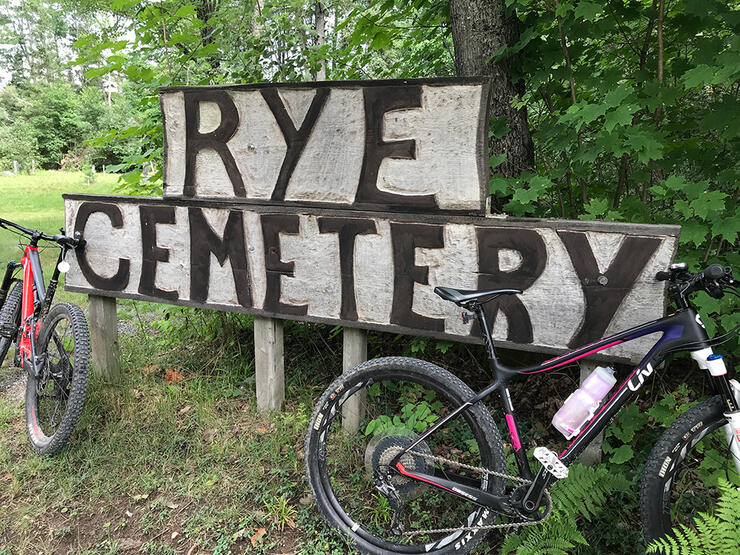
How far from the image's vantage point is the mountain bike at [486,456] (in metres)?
1.90

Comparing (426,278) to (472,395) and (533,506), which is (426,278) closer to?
(472,395)

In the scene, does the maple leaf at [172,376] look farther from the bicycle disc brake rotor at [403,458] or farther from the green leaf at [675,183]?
the green leaf at [675,183]

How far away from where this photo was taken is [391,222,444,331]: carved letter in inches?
103

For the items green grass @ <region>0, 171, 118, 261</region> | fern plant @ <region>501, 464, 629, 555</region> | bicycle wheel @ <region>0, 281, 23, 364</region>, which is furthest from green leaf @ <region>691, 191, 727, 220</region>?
green grass @ <region>0, 171, 118, 261</region>

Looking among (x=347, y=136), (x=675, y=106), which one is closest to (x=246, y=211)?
(x=347, y=136)

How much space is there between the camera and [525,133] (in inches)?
132

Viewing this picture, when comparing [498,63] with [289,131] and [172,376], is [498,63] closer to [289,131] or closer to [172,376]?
[289,131]

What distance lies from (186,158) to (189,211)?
336mm

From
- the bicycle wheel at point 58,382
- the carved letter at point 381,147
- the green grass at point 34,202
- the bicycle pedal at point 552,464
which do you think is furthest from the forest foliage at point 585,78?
the green grass at point 34,202

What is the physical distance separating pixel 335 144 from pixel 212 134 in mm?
844

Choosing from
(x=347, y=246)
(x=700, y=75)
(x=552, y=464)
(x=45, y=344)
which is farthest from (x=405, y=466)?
(x=45, y=344)

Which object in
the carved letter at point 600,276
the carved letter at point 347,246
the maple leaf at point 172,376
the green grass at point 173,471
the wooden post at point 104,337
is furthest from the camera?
the maple leaf at point 172,376

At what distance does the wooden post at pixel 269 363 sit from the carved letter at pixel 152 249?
2.10ft

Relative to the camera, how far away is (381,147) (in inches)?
105
